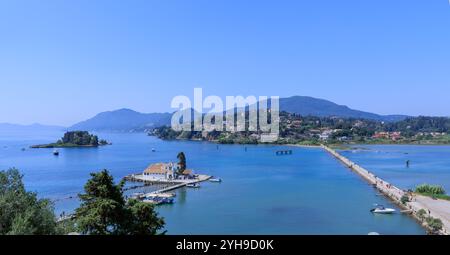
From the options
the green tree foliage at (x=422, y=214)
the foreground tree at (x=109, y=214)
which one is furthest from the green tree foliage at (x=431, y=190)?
the foreground tree at (x=109, y=214)

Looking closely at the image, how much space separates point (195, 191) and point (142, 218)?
8.79m

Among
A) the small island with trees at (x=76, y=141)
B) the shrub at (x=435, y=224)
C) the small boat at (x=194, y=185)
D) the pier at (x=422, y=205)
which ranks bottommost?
the small boat at (x=194, y=185)

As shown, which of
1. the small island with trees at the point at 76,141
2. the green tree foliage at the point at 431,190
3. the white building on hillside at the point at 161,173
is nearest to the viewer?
the green tree foliage at the point at 431,190

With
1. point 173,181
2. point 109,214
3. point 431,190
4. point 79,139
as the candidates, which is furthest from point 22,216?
point 79,139

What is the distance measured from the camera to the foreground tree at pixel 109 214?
11.5 ft

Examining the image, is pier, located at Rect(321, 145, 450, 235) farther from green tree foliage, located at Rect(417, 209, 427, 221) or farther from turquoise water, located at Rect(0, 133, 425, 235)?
turquoise water, located at Rect(0, 133, 425, 235)

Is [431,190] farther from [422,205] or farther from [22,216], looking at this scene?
[22,216]

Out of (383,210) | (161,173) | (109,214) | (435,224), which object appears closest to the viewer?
(109,214)

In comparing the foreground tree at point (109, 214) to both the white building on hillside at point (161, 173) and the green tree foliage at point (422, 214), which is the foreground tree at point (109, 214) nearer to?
the green tree foliage at point (422, 214)

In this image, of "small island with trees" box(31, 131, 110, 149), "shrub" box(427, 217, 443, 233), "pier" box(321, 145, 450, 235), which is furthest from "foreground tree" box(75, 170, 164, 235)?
"small island with trees" box(31, 131, 110, 149)

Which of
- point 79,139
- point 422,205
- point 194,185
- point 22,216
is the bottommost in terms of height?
point 194,185

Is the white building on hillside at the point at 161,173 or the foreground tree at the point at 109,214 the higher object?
the foreground tree at the point at 109,214

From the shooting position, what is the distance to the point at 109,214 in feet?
11.7
